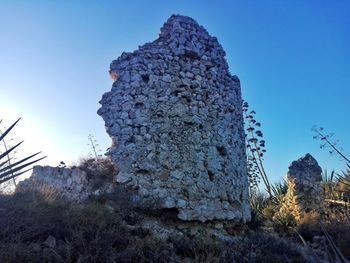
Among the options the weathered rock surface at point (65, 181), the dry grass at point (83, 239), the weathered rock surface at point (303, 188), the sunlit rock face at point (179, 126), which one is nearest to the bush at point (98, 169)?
the weathered rock surface at point (65, 181)

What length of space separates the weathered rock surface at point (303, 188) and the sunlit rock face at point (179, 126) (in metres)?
3.41

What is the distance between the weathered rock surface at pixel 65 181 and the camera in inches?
284

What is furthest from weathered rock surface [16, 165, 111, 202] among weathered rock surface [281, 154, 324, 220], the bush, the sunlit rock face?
weathered rock surface [281, 154, 324, 220]

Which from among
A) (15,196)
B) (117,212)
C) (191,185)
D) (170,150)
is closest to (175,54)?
(170,150)

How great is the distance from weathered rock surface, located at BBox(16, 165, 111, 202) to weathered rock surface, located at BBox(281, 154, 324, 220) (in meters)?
6.81

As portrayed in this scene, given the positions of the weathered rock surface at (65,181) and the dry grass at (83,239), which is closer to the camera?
the dry grass at (83,239)

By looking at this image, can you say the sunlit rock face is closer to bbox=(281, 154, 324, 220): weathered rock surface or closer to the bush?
the bush

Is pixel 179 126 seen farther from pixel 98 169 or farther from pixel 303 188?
pixel 303 188

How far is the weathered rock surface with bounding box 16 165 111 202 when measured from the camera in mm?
7215

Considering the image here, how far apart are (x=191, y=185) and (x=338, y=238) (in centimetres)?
439

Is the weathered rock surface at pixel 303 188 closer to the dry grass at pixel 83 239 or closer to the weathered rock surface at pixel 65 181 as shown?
the dry grass at pixel 83 239

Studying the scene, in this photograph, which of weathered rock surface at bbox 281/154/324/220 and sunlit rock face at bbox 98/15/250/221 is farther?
weathered rock surface at bbox 281/154/324/220

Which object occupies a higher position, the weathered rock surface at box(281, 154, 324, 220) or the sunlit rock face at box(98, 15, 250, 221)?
the sunlit rock face at box(98, 15, 250, 221)

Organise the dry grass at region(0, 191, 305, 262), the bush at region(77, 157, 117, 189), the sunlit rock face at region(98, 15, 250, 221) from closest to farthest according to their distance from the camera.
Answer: the dry grass at region(0, 191, 305, 262), the sunlit rock face at region(98, 15, 250, 221), the bush at region(77, 157, 117, 189)
